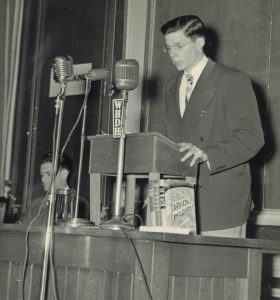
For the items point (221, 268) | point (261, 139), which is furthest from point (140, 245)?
point (261, 139)

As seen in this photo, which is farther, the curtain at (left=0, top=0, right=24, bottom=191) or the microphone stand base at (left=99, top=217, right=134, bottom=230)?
the curtain at (left=0, top=0, right=24, bottom=191)

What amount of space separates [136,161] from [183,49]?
0.74 m

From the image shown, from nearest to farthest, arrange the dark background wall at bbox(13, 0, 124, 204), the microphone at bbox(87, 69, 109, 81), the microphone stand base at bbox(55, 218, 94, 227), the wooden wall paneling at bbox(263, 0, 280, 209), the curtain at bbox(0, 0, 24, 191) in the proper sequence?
the microphone stand base at bbox(55, 218, 94, 227) < the microphone at bbox(87, 69, 109, 81) < the wooden wall paneling at bbox(263, 0, 280, 209) < the curtain at bbox(0, 0, 24, 191) < the dark background wall at bbox(13, 0, 124, 204)

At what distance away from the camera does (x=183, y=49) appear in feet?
9.64

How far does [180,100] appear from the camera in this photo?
3023 mm

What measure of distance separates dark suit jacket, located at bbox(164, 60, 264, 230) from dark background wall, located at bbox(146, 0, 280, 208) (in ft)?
3.98

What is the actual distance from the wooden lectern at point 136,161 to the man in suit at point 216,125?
0.19 meters

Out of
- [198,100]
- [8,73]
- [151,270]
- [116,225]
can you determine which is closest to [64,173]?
[8,73]

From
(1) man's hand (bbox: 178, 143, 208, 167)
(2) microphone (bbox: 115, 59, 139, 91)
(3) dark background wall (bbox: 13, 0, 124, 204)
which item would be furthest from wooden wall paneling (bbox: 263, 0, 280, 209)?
(2) microphone (bbox: 115, 59, 139, 91)

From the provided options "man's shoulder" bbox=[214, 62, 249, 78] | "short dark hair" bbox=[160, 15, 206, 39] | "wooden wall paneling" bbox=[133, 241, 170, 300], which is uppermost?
"short dark hair" bbox=[160, 15, 206, 39]

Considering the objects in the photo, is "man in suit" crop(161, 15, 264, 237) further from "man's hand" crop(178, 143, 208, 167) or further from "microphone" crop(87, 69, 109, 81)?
"microphone" crop(87, 69, 109, 81)

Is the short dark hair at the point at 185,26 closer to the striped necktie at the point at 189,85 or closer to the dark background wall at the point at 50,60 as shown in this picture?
the striped necktie at the point at 189,85

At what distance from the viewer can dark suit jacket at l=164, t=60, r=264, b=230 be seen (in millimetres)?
2631

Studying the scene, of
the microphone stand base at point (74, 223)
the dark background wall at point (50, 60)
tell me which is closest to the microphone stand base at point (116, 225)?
the microphone stand base at point (74, 223)
